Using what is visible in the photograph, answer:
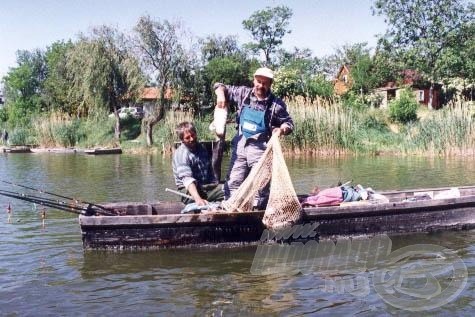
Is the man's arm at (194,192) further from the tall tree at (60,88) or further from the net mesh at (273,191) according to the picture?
the tall tree at (60,88)

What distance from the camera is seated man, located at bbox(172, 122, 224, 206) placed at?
7723 mm

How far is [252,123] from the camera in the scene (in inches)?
313

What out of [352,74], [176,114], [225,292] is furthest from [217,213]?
[352,74]

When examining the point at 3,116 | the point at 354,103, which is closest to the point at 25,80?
the point at 3,116

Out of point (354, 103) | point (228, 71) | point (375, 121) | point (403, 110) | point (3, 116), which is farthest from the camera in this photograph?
point (3, 116)

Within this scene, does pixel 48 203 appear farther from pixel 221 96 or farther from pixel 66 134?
pixel 66 134

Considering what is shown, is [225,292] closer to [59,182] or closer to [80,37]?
[59,182]

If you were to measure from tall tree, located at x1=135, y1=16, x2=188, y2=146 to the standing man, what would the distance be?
27.0 meters

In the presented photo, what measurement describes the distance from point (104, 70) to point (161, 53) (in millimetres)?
4107

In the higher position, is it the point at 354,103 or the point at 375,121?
the point at 354,103

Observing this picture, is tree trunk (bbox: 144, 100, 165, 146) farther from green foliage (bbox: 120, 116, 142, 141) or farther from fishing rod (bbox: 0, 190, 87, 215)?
fishing rod (bbox: 0, 190, 87, 215)

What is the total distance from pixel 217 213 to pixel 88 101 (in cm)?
2849

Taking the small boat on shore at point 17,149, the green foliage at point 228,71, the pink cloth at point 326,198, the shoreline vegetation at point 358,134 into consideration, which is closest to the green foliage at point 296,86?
the shoreline vegetation at point 358,134

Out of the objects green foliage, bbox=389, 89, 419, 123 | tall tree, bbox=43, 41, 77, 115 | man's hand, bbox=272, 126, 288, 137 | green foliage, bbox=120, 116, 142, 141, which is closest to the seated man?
man's hand, bbox=272, 126, 288, 137
